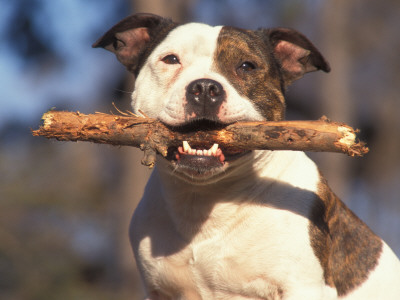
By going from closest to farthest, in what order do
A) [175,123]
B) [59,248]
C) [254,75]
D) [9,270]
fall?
[175,123] → [254,75] → [9,270] → [59,248]

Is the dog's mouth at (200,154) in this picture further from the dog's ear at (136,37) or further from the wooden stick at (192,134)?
the dog's ear at (136,37)

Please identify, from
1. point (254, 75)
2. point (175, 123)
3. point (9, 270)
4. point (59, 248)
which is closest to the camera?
point (175, 123)

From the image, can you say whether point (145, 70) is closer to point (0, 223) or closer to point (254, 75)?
point (254, 75)

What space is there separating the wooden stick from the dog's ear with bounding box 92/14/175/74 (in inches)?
48.1

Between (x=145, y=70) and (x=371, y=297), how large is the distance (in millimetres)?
2388

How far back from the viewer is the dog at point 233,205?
3.94 metres

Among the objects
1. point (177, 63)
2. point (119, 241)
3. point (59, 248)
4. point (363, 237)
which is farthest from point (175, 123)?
point (59, 248)

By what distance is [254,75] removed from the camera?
438 centimetres

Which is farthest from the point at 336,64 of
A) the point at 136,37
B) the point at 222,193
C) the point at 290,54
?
the point at 222,193

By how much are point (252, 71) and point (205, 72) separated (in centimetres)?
42

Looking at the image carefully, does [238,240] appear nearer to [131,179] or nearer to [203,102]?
[203,102]

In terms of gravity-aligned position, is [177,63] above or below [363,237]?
above

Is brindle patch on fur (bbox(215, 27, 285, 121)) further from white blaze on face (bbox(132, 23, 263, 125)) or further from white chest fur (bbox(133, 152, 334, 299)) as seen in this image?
white chest fur (bbox(133, 152, 334, 299))

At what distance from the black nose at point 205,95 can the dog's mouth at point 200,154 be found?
145 mm
